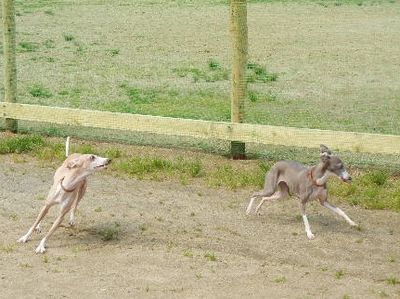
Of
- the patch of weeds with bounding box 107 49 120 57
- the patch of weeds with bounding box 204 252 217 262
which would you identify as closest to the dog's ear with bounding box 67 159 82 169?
the patch of weeds with bounding box 204 252 217 262

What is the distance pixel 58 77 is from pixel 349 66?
3.97 m

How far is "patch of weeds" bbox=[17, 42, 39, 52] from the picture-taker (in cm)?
1522

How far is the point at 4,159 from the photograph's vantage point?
10.9 metres

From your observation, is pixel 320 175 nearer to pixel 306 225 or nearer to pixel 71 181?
pixel 306 225

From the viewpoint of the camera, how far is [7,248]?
26.3 ft

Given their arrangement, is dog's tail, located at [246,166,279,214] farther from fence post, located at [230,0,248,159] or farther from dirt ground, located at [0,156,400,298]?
fence post, located at [230,0,248,159]

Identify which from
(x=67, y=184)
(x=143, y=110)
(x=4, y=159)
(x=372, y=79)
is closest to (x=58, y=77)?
(x=143, y=110)

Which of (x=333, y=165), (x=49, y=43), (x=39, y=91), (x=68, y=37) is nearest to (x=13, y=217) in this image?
(x=333, y=165)

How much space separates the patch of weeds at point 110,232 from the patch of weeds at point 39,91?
4693mm

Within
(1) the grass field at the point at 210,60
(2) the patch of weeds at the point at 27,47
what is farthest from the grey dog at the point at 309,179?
(2) the patch of weeds at the point at 27,47

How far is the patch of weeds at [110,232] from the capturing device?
827 centimetres

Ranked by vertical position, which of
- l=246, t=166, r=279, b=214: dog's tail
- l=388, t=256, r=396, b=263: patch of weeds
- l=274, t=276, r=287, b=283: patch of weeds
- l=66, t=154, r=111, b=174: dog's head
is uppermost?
l=66, t=154, r=111, b=174: dog's head

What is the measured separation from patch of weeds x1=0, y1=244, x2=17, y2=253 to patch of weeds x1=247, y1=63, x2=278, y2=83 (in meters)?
5.90

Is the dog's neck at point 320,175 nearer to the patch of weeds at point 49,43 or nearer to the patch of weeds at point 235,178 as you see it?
the patch of weeds at point 235,178
